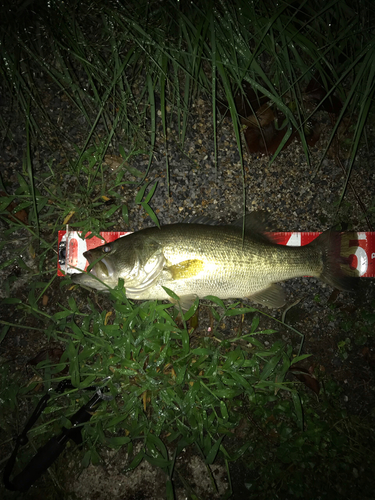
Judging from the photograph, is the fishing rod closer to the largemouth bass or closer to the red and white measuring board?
the largemouth bass

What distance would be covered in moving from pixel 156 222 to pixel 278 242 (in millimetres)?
1119

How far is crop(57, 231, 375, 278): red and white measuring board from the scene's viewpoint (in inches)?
101

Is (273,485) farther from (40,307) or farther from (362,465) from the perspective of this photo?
(40,307)

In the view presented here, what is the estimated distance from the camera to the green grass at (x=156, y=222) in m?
2.25

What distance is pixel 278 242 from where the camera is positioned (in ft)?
8.57

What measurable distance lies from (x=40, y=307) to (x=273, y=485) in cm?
258

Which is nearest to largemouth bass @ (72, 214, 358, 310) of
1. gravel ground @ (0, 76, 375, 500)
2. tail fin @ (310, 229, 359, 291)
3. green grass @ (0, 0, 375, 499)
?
tail fin @ (310, 229, 359, 291)

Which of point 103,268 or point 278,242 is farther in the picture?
point 278,242

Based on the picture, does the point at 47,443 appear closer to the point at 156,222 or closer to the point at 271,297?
the point at 156,222

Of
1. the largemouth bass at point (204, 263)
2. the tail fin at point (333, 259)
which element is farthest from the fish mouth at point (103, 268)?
the tail fin at point (333, 259)

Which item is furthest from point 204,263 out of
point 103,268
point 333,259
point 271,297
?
point 333,259

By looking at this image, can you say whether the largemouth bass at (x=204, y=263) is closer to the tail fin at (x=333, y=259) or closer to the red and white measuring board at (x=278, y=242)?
the tail fin at (x=333, y=259)

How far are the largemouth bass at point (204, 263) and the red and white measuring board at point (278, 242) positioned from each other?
22 cm

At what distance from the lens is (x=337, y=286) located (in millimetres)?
2451
